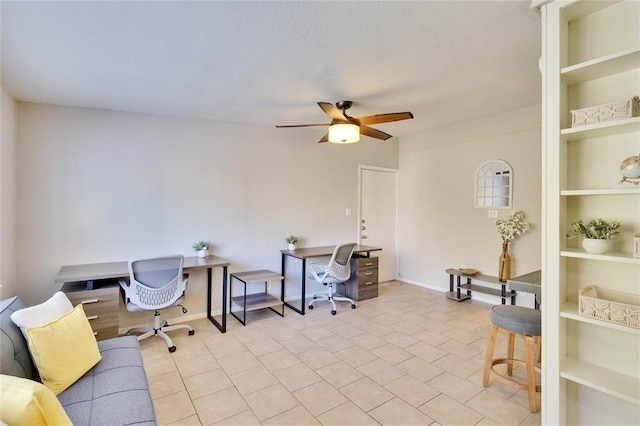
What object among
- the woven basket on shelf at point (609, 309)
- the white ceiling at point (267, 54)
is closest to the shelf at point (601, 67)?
the white ceiling at point (267, 54)

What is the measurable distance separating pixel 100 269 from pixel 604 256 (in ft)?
12.7

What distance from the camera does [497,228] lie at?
14.0ft

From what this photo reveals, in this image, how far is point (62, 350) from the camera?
1653 mm

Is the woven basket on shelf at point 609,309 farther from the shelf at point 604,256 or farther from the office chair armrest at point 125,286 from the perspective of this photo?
the office chair armrest at point 125,286

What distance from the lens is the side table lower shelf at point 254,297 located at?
12.2 ft

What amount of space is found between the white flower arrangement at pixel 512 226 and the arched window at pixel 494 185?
206 millimetres

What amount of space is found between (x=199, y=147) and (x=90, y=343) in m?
2.59

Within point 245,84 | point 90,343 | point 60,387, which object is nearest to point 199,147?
point 245,84

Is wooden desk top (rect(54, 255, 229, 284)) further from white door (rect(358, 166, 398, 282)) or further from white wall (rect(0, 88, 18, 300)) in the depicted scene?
white door (rect(358, 166, 398, 282))

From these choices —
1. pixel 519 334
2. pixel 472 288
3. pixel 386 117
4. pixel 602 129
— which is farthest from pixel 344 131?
pixel 472 288

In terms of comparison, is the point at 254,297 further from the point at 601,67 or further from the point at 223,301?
the point at 601,67

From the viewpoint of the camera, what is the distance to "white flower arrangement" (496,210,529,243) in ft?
13.0

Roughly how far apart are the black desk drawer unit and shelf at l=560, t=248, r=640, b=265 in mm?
3041

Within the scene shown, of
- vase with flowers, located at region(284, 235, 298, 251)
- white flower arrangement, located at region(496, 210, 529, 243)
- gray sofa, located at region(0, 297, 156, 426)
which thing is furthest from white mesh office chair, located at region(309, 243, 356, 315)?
gray sofa, located at region(0, 297, 156, 426)
